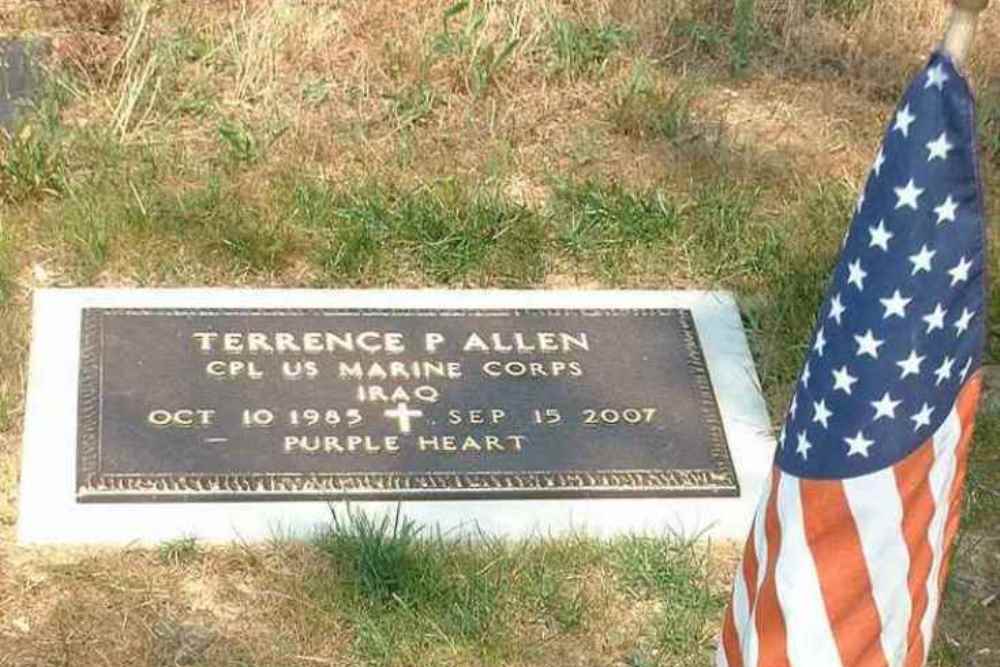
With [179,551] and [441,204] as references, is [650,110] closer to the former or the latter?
[441,204]

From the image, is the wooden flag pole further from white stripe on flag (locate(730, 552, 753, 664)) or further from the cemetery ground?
the cemetery ground

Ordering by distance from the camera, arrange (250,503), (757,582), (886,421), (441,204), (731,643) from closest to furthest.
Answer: (886,421) → (757,582) → (731,643) → (250,503) → (441,204)

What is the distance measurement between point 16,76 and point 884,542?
3.78 m

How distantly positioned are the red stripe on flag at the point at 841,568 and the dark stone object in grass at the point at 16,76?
3.35 m

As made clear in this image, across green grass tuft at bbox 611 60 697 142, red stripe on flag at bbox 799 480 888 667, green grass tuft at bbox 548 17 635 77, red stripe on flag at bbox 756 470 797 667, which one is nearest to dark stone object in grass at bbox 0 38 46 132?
green grass tuft at bbox 548 17 635 77

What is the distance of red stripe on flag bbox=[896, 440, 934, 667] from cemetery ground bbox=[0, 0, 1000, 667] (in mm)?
1113

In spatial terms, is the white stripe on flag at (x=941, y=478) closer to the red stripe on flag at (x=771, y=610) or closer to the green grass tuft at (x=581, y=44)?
the red stripe on flag at (x=771, y=610)

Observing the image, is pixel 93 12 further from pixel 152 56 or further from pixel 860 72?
pixel 860 72

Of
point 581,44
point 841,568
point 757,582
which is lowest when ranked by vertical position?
point 581,44

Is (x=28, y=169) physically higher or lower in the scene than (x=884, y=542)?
Result: lower

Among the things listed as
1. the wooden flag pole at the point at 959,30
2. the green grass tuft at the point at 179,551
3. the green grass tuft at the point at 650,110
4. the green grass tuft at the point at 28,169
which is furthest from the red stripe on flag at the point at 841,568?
the green grass tuft at the point at 650,110

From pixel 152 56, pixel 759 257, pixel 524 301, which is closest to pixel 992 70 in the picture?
pixel 759 257

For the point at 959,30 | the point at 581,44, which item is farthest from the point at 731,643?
the point at 581,44

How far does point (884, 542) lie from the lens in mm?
3850
